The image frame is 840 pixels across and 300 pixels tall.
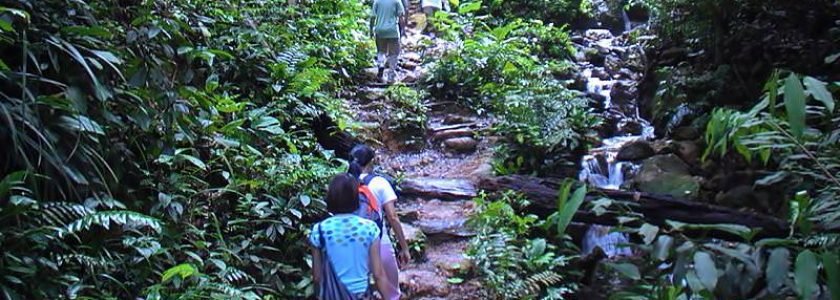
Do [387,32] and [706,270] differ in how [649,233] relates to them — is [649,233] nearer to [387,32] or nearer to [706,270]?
[706,270]

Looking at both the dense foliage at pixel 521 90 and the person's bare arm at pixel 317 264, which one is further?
the dense foliage at pixel 521 90

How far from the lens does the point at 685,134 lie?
357 inches

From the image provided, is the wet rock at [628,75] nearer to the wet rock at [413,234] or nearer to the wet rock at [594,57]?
the wet rock at [594,57]

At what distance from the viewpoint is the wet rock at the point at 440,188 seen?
7.97m

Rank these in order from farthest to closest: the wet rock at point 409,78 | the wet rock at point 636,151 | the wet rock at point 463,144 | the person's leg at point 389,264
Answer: the wet rock at point 409,78
the wet rock at point 463,144
the wet rock at point 636,151
the person's leg at point 389,264

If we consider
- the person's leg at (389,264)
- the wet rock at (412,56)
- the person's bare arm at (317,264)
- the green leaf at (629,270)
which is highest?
the green leaf at (629,270)

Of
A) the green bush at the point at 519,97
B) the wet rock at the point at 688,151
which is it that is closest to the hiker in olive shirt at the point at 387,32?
the green bush at the point at 519,97

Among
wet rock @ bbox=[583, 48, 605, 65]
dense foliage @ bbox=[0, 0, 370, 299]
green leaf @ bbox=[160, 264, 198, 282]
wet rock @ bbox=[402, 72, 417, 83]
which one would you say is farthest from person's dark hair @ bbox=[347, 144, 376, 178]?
wet rock @ bbox=[583, 48, 605, 65]

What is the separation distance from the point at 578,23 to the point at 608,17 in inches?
36.6

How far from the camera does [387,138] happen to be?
9359mm

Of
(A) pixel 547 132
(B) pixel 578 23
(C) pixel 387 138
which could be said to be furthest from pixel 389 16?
(B) pixel 578 23

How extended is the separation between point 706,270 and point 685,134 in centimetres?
779

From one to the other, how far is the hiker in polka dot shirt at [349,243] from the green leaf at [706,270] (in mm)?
2330

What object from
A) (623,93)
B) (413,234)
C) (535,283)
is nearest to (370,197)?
(535,283)
